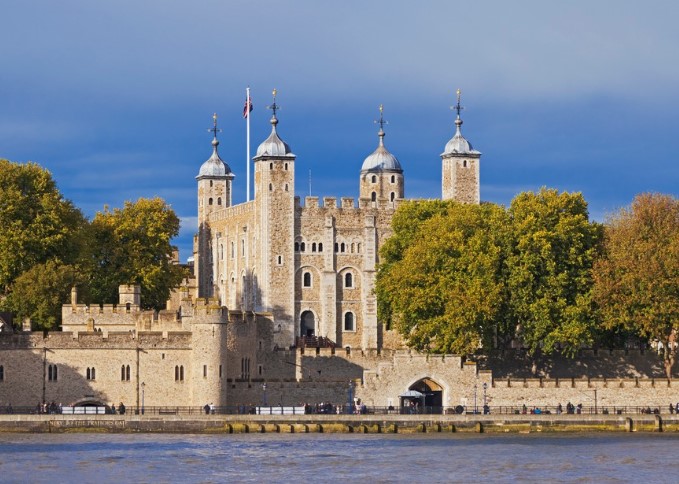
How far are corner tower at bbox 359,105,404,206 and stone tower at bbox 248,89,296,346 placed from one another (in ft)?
38.4

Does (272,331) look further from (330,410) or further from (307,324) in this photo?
(307,324)

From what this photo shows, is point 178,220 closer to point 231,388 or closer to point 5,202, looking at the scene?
point 5,202

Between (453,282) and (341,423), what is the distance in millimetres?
14880

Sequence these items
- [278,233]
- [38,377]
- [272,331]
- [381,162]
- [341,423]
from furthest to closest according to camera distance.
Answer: [381,162] → [278,233] → [272,331] → [38,377] → [341,423]

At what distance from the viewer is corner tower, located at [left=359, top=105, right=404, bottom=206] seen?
136125 millimetres

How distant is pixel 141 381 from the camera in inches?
3654

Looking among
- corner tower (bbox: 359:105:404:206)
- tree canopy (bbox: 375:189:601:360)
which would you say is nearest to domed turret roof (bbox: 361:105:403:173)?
corner tower (bbox: 359:105:404:206)

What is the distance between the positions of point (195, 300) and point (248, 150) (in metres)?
38.4

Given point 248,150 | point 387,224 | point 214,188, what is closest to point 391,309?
point 387,224

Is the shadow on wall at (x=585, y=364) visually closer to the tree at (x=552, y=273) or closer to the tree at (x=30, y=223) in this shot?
the tree at (x=552, y=273)

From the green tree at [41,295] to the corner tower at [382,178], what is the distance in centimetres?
3505

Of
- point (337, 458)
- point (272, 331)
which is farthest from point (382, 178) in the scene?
point (337, 458)

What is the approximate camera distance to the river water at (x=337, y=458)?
246 ft

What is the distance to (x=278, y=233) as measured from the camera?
124688 millimetres
